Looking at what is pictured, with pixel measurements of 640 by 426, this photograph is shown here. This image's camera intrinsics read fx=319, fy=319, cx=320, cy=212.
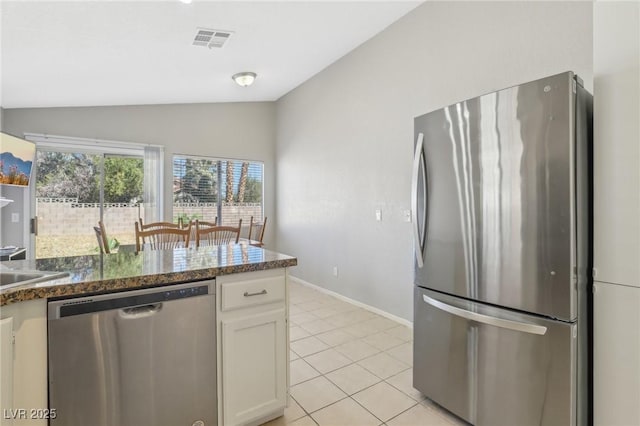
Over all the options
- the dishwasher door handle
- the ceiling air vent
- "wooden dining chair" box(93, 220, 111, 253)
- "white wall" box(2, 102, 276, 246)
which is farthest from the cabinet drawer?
"white wall" box(2, 102, 276, 246)

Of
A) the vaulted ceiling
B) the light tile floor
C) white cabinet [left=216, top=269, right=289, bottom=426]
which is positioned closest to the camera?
white cabinet [left=216, top=269, right=289, bottom=426]

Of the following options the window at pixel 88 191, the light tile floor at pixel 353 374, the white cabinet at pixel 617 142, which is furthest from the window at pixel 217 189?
the white cabinet at pixel 617 142

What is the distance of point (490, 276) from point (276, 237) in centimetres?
448

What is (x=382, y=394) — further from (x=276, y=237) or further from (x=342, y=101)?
(x=276, y=237)

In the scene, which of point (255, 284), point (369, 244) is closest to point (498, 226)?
point (255, 284)

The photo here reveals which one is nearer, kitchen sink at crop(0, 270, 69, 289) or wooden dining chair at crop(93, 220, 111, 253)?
kitchen sink at crop(0, 270, 69, 289)

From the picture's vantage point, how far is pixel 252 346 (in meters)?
1.61

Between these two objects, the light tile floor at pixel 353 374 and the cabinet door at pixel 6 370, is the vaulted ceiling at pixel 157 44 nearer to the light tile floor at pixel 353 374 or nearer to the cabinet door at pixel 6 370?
the cabinet door at pixel 6 370

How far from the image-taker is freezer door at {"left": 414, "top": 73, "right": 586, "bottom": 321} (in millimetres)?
1406

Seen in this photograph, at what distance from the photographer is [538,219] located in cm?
147

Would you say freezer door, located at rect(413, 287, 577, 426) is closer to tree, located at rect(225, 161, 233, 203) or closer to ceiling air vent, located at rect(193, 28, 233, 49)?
ceiling air vent, located at rect(193, 28, 233, 49)

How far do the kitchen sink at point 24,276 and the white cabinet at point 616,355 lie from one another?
7.69ft

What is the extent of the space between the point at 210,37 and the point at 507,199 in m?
2.81

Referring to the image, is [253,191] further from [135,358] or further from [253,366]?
[135,358]
